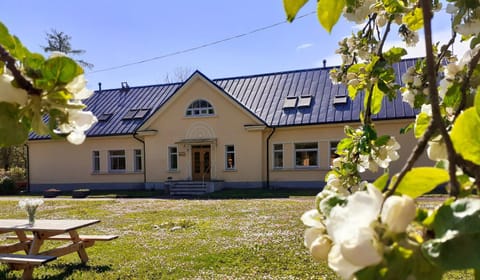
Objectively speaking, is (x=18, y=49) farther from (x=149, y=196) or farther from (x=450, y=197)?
(x=149, y=196)

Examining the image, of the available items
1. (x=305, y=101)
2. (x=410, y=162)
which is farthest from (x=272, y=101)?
(x=410, y=162)

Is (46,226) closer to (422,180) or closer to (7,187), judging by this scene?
(422,180)

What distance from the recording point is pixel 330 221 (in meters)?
0.47

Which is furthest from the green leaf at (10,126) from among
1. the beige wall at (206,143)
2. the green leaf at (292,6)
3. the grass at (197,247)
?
the beige wall at (206,143)

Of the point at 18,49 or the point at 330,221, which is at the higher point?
the point at 18,49

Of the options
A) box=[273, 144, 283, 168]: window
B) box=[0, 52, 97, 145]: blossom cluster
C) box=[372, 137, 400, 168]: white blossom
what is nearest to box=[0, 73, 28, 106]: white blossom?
box=[0, 52, 97, 145]: blossom cluster

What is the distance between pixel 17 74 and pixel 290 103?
1870cm

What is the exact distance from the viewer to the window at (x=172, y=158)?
20.0m

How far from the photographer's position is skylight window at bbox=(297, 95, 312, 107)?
18.6 m

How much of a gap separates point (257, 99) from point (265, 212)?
380 inches

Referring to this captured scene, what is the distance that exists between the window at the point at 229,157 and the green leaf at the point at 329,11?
1834cm

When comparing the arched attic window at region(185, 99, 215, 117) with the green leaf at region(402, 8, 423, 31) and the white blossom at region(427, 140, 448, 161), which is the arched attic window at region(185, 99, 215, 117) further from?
the white blossom at region(427, 140, 448, 161)

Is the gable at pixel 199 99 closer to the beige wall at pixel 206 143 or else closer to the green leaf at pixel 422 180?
the beige wall at pixel 206 143

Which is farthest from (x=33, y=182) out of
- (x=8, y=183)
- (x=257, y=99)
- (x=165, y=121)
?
(x=257, y=99)
